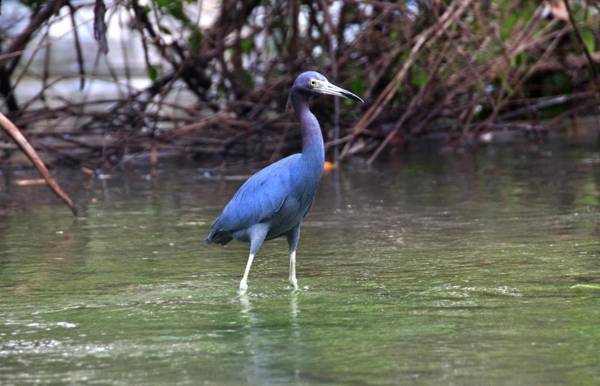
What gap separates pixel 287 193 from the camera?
654 centimetres

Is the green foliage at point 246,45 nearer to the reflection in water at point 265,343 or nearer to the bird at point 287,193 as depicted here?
the bird at point 287,193

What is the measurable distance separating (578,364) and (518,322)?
0.79m

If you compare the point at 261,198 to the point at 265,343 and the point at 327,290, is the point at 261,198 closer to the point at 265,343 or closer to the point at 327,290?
the point at 327,290

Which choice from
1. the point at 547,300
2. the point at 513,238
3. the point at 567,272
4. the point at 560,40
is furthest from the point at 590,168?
the point at 547,300

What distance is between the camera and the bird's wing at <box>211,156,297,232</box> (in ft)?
21.5

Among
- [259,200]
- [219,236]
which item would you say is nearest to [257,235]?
[259,200]

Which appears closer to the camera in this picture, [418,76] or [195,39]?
[418,76]

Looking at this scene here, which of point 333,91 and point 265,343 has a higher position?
point 333,91

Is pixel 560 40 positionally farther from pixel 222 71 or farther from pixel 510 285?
pixel 510 285

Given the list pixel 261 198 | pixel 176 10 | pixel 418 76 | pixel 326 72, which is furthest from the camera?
pixel 326 72

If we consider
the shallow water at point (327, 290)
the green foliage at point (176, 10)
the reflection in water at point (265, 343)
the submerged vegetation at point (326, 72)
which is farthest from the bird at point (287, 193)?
the submerged vegetation at point (326, 72)

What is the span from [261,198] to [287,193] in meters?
0.14

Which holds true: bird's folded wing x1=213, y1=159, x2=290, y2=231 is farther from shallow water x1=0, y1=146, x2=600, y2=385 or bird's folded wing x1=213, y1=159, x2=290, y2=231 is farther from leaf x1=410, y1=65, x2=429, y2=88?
leaf x1=410, y1=65, x2=429, y2=88

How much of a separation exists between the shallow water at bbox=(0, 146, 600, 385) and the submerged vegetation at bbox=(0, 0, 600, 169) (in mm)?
1441
